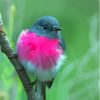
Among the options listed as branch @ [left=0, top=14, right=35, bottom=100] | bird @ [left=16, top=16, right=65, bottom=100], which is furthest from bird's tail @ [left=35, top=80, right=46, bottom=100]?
branch @ [left=0, top=14, right=35, bottom=100]

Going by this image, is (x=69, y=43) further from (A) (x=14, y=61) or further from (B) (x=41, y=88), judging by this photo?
(A) (x=14, y=61)

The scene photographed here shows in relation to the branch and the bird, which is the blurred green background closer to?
the bird

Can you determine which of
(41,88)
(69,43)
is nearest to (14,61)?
(41,88)

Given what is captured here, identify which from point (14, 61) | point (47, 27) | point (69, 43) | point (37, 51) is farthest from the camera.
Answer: point (69, 43)

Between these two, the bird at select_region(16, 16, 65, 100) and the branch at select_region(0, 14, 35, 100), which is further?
the bird at select_region(16, 16, 65, 100)

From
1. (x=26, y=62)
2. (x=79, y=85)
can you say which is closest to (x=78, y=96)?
(x=79, y=85)
